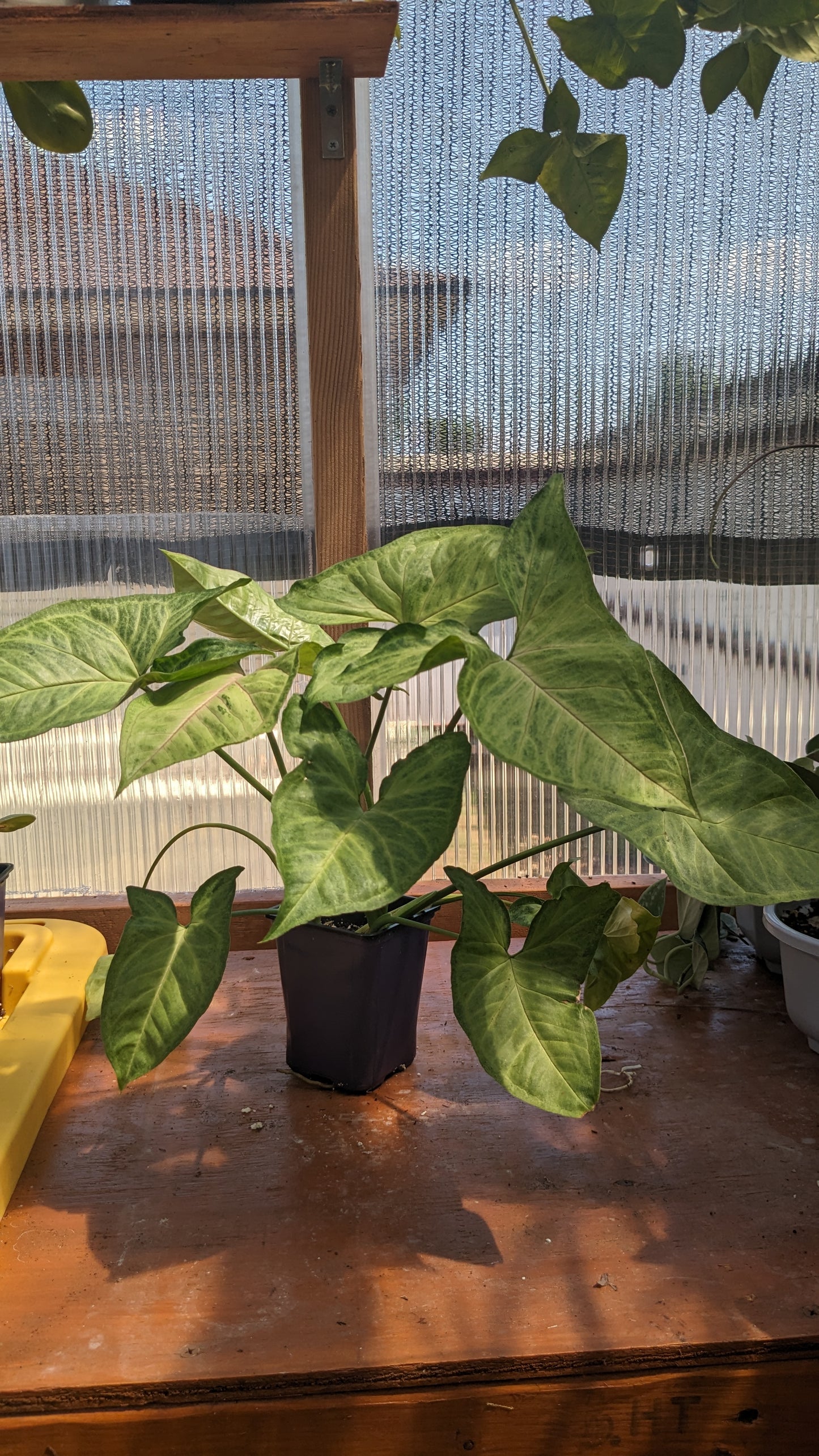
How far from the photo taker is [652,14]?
0.73 meters

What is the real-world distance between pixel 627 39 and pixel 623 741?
0.54 m

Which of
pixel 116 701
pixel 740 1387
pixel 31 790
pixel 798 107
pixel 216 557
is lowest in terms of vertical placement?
pixel 740 1387

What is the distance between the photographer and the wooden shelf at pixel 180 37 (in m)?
0.78

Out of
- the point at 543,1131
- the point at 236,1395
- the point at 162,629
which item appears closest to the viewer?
the point at 236,1395

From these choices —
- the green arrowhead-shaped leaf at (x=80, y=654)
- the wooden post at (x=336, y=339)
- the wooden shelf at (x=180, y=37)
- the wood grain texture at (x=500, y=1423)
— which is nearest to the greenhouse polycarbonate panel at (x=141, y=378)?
the wooden post at (x=336, y=339)

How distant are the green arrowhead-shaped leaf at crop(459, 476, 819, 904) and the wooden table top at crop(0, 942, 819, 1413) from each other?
0.85 ft

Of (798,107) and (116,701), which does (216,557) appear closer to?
(116,701)

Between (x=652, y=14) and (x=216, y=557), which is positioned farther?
(x=216, y=557)

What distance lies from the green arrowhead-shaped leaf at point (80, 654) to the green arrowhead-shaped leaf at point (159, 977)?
142mm

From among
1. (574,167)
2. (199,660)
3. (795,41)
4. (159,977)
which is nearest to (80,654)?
(199,660)

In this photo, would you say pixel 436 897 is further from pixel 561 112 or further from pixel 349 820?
pixel 561 112

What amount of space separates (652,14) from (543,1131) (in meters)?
0.82

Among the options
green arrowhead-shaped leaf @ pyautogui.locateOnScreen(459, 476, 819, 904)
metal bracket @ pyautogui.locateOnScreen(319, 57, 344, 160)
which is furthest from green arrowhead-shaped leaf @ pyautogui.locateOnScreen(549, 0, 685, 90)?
green arrowhead-shaped leaf @ pyautogui.locateOnScreen(459, 476, 819, 904)

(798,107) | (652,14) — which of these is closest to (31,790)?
(652,14)
